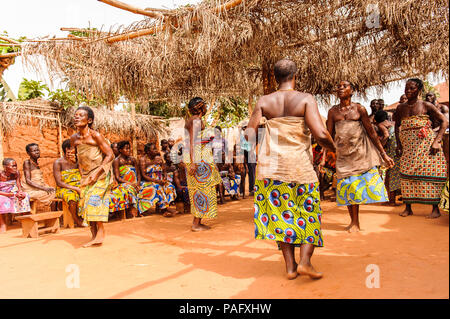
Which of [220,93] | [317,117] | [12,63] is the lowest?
[317,117]

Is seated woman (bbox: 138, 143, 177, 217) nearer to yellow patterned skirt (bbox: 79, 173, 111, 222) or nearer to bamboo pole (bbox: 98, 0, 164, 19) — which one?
yellow patterned skirt (bbox: 79, 173, 111, 222)

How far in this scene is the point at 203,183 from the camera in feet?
18.2

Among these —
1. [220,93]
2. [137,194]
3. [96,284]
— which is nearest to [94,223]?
[96,284]

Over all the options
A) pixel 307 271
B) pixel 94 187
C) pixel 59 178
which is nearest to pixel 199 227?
pixel 94 187

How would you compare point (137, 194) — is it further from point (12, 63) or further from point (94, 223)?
point (12, 63)

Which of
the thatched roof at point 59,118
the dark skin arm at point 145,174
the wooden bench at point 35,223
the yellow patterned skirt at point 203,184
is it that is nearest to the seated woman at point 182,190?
the dark skin arm at point 145,174

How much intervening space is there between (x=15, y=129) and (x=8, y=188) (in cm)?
213

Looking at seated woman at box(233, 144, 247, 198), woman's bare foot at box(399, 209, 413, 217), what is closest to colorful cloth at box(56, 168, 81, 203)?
seated woman at box(233, 144, 247, 198)

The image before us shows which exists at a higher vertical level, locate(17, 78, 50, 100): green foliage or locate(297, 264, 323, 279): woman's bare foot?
locate(17, 78, 50, 100): green foliage

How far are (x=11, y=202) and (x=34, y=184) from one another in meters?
0.53

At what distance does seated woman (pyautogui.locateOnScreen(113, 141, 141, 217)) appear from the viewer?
7117mm

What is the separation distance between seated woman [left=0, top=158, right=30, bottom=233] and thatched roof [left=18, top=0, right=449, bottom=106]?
2.16m

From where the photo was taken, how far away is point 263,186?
330cm

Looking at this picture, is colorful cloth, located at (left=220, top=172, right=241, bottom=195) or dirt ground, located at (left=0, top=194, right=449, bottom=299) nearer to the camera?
dirt ground, located at (left=0, top=194, right=449, bottom=299)
